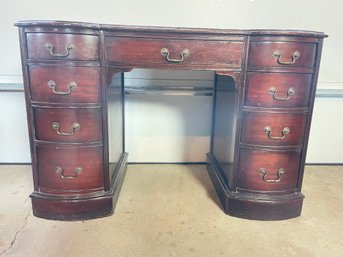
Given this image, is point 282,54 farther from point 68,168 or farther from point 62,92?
point 68,168

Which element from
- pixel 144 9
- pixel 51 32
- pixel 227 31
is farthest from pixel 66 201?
pixel 144 9

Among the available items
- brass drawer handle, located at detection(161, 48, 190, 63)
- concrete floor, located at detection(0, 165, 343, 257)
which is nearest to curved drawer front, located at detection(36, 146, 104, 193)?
concrete floor, located at detection(0, 165, 343, 257)

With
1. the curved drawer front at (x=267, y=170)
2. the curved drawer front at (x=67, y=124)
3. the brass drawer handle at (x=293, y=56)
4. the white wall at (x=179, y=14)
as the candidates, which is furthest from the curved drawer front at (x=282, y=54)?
the curved drawer front at (x=67, y=124)

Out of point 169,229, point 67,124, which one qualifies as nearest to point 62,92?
point 67,124

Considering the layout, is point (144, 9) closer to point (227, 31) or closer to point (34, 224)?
point (227, 31)

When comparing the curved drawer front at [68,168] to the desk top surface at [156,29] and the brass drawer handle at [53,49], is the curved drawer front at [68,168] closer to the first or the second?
the brass drawer handle at [53,49]

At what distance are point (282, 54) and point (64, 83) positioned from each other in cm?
98

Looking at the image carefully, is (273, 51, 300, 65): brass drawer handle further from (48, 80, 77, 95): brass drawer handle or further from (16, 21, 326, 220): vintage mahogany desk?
(48, 80, 77, 95): brass drawer handle

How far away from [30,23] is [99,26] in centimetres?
28

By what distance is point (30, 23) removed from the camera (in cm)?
113

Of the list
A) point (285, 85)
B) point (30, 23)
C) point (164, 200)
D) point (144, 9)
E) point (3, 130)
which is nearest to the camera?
point (30, 23)

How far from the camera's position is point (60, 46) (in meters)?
1.16

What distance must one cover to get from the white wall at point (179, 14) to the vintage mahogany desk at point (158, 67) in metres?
0.63

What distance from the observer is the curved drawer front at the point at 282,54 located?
1216 millimetres
